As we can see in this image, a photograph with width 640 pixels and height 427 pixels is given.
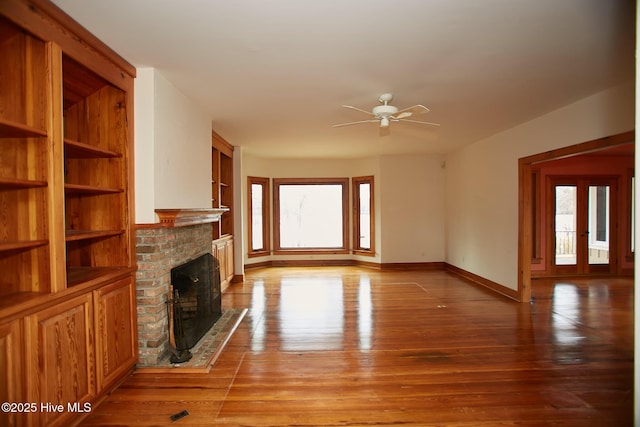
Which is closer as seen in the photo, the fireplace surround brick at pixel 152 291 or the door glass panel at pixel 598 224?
the fireplace surround brick at pixel 152 291

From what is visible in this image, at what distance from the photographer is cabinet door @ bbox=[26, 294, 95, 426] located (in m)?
1.89

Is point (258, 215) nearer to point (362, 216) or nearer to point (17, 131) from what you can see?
point (362, 216)

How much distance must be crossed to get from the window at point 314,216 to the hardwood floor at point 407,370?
10.8 feet

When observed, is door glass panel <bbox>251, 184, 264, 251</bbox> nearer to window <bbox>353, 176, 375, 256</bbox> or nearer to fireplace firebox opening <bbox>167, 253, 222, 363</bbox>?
window <bbox>353, 176, 375, 256</bbox>

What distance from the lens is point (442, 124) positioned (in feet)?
15.9

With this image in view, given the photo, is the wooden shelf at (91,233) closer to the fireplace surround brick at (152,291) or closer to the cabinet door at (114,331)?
the fireplace surround brick at (152,291)

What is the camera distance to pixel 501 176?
549cm

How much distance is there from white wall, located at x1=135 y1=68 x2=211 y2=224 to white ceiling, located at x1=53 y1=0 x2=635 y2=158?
170 mm

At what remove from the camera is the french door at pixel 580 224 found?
6918 millimetres

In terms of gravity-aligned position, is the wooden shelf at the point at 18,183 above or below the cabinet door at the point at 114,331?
above

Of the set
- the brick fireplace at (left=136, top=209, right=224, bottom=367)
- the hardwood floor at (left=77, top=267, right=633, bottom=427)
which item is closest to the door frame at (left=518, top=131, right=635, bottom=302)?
the hardwood floor at (left=77, top=267, right=633, bottom=427)

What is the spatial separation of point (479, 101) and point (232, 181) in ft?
14.2

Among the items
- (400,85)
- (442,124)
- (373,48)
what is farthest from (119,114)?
(442,124)

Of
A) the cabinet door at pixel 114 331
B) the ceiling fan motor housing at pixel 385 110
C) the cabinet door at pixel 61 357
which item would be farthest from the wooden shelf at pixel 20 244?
the ceiling fan motor housing at pixel 385 110
